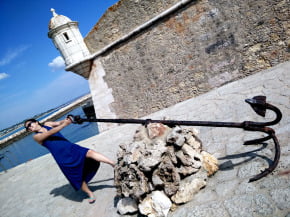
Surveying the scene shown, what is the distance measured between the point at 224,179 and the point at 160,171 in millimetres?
636

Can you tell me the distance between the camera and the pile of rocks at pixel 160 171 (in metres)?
1.77

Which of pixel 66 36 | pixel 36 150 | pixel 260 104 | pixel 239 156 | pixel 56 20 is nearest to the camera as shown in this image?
pixel 260 104

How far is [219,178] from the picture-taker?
6.10 feet

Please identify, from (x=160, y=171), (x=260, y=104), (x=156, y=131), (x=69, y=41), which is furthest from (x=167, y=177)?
(x=69, y=41)

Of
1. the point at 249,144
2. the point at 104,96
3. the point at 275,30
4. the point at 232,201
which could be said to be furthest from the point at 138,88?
the point at 232,201

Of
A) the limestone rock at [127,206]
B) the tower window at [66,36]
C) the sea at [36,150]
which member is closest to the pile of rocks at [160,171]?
the limestone rock at [127,206]

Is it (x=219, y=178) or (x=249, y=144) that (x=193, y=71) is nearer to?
(x=249, y=144)

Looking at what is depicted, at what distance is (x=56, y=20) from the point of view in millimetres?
5688

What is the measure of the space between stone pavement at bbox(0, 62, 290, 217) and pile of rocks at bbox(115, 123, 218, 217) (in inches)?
4.8

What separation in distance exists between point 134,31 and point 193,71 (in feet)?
6.48

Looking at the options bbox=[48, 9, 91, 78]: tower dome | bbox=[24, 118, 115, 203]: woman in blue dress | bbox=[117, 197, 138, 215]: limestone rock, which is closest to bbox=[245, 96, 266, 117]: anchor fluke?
bbox=[117, 197, 138, 215]: limestone rock

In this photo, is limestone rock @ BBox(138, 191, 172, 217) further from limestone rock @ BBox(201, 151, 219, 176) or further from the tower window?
the tower window

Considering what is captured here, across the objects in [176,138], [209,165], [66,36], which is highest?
[66,36]

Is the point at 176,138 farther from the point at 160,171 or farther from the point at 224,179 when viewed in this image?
the point at 224,179
